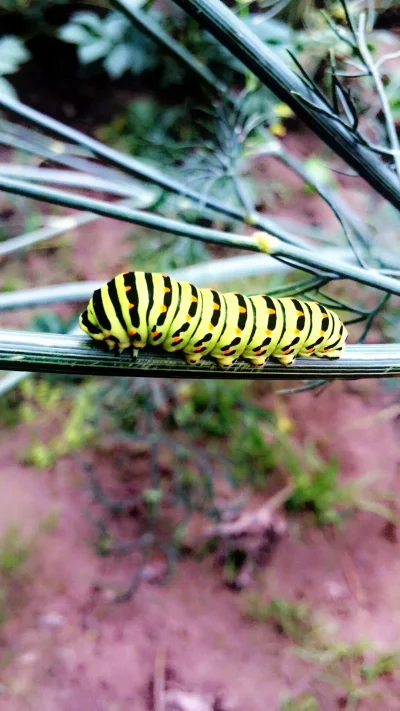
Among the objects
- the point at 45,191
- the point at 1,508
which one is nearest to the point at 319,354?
the point at 45,191

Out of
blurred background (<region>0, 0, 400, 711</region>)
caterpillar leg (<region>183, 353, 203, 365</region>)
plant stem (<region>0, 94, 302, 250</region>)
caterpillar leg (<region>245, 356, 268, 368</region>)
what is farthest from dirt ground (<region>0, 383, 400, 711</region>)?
caterpillar leg (<region>183, 353, 203, 365</region>)

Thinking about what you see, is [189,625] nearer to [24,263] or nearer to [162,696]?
[162,696]

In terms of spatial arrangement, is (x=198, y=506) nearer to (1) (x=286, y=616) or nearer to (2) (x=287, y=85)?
(1) (x=286, y=616)

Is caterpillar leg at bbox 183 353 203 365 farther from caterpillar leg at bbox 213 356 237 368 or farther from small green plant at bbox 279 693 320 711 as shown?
small green plant at bbox 279 693 320 711

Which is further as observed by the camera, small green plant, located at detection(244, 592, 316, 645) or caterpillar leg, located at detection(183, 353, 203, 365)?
small green plant, located at detection(244, 592, 316, 645)

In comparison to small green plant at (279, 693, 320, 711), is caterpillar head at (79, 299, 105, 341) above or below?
above
